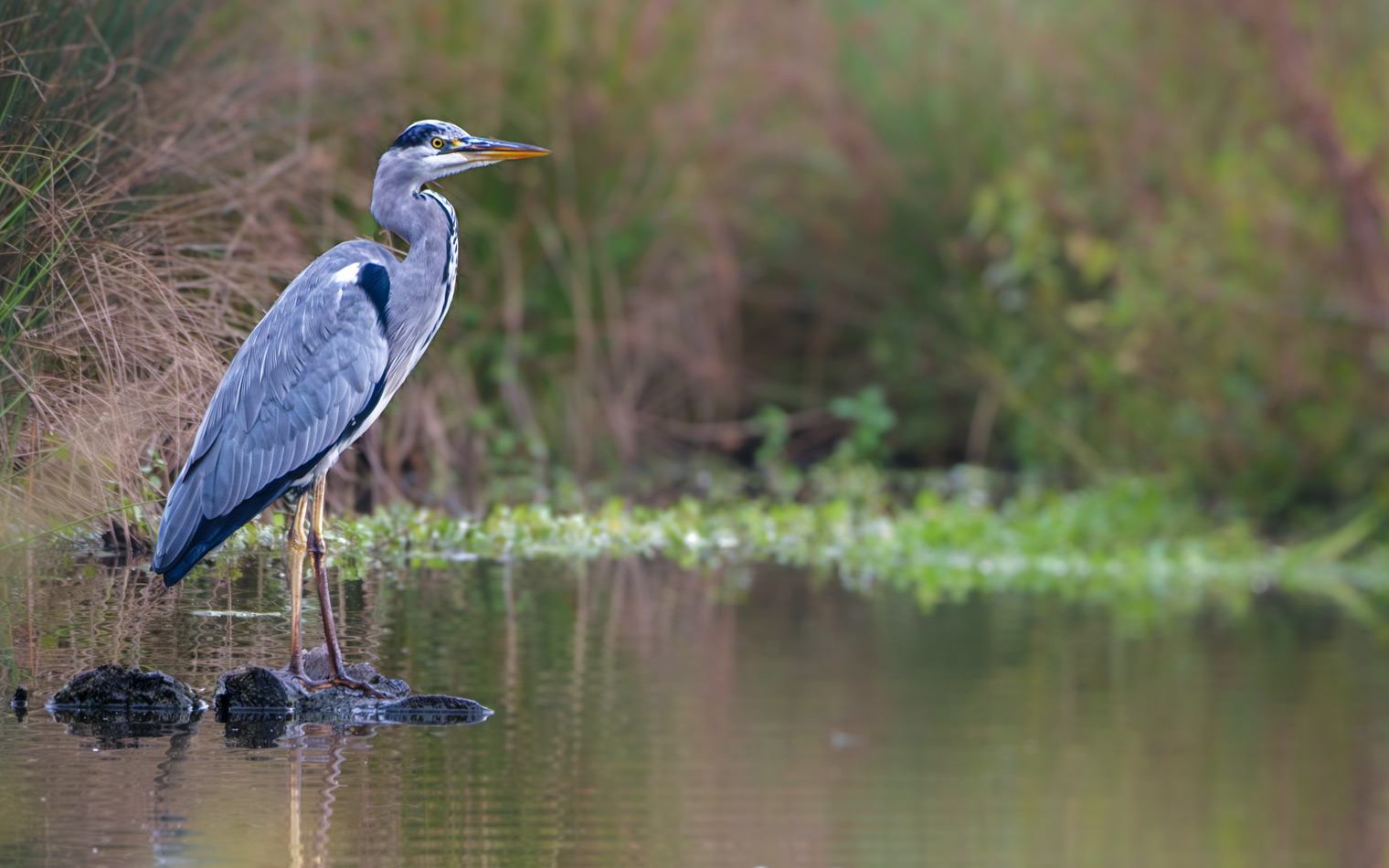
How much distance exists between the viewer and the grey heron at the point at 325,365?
2.42 m

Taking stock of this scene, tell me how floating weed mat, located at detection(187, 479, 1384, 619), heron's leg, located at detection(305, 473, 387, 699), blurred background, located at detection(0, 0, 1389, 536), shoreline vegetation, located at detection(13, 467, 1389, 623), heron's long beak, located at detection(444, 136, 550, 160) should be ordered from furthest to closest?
1. blurred background, located at detection(0, 0, 1389, 536)
2. floating weed mat, located at detection(187, 479, 1384, 619)
3. shoreline vegetation, located at detection(13, 467, 1389, 623)
4. heron's leg, located at detection(305, 473, 387, 699)
5. heron's long beak, located at detection(444, 136, 550, 160)

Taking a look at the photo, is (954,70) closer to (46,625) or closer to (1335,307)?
(1335,307)

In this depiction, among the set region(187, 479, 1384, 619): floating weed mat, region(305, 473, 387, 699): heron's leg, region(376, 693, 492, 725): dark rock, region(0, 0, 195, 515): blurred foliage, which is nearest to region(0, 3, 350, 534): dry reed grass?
region(0, 0, 195, 515): blurred foliage

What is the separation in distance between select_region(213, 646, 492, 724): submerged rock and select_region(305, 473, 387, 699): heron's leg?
0.01m

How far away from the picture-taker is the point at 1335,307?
26.5 ft

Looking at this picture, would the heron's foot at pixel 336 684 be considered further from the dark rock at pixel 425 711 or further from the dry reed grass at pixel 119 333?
the dry reed grass at pixel 119 333

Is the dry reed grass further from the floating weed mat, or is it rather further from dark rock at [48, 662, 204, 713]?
the floating weed mat

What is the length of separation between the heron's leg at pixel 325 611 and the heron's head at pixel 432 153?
48 centimetres

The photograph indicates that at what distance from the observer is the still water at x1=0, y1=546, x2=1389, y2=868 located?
2393mm

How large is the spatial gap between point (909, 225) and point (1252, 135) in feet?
5.72

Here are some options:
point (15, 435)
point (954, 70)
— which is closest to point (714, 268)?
point (954, 70)

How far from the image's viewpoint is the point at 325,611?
8.30 ft

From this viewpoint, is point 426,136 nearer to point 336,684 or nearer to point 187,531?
→ point 187,531

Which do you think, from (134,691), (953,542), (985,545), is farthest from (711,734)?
(985,545)
